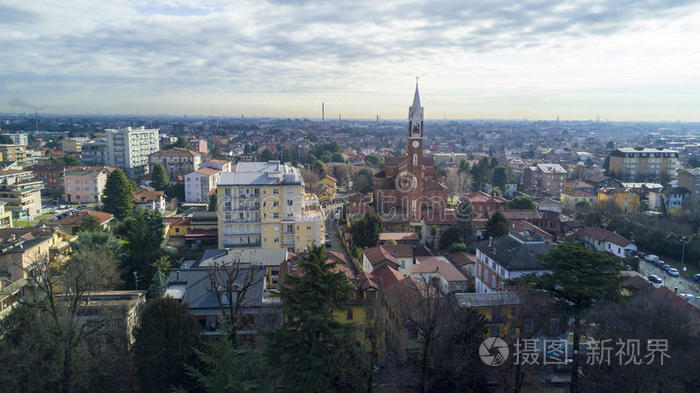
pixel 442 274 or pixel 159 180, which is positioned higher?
pixel 159 180

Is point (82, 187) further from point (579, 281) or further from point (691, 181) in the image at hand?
point (691, 181)

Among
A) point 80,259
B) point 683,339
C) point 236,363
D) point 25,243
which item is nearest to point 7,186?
point 25,243

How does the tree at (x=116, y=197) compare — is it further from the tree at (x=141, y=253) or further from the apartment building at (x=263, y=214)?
the tree at (x=141, y=253)

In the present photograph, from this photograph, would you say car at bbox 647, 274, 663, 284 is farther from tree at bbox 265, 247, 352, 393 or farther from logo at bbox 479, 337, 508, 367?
tree at bbox 265, 247, 352, 393

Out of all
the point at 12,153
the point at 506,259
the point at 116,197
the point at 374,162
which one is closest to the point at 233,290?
the point at 506,259

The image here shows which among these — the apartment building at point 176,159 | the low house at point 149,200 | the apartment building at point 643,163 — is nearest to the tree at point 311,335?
the low house at point 149,200

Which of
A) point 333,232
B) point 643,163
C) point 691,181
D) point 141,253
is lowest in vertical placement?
point 333,232
